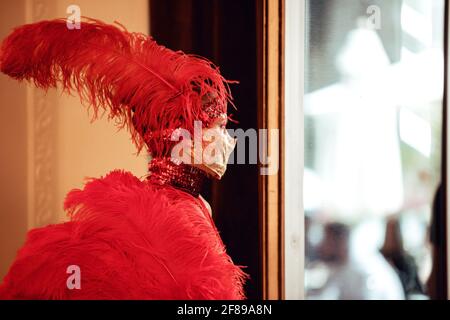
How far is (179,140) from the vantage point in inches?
32.8

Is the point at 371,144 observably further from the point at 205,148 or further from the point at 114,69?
the point at 114,69

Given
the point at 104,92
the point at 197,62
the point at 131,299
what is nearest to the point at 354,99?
the point at 197,62

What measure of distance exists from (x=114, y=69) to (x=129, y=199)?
24cm

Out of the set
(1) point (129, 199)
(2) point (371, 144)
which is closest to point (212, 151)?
(1) point (129, 199)

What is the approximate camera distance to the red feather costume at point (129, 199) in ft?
2.44

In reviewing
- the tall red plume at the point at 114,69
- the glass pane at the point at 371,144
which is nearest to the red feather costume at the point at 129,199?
the tall red plume at the point at 114,69

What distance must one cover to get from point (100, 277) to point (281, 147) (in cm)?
54

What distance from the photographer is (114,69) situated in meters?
0.81

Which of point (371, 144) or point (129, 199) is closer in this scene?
point (129, 199)

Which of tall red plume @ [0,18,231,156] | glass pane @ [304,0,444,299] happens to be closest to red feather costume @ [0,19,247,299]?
tall red plume @ [0,18,231,156]

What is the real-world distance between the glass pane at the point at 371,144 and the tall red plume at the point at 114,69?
0.44 metres

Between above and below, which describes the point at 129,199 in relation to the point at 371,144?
below

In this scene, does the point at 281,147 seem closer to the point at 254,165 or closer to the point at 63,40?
the point at 254,165

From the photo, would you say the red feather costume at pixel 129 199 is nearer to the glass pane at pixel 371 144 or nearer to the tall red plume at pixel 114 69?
the tall red plume at pixel 114 69
